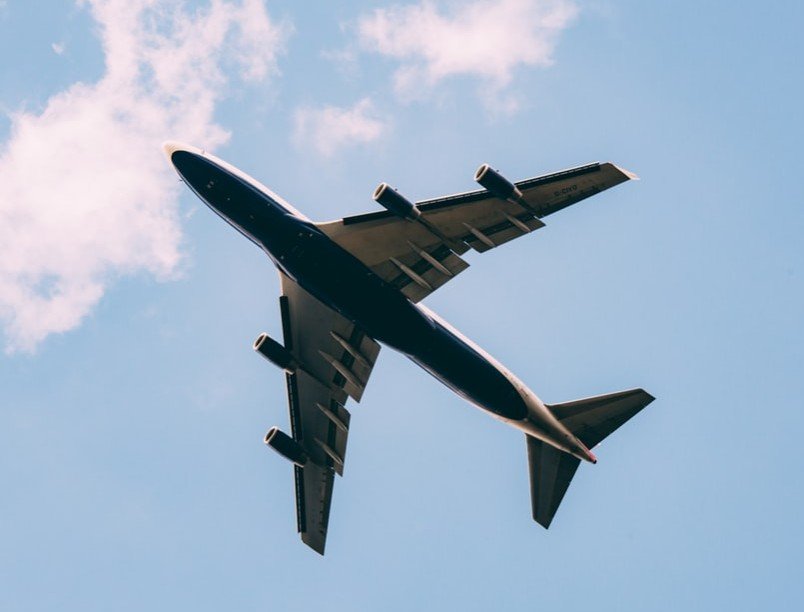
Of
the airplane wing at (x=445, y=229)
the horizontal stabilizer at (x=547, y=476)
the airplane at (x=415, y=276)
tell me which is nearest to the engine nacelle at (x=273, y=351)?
the airplane at (x=415, y=276)

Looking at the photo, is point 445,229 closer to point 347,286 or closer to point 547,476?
point 347,286

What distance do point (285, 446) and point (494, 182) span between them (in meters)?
23.9

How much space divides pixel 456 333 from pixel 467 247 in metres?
5.08

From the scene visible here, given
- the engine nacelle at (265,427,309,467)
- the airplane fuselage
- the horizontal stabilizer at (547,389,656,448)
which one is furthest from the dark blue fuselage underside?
the engine nacelle at (265,427,309,467)

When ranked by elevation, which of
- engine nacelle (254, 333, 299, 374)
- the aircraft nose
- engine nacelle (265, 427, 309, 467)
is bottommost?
engine nacelle (265, 427, 309, 467)

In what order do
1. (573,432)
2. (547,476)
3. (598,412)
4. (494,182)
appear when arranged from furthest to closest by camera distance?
(547,476), (573,432), (598,412), (494,182)

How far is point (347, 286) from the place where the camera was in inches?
2172

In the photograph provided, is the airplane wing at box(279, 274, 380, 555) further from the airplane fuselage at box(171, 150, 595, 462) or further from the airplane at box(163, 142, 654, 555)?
the airplane fuselage at box(171, 150, 595, 462)

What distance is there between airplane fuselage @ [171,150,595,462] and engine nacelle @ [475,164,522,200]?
8.50 meters

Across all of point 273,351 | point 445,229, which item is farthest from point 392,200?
point 273,351

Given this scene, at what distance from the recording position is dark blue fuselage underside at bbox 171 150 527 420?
54.7 m

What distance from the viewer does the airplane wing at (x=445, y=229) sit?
52594mm

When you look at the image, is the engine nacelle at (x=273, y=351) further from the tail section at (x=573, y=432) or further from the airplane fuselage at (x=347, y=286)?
the tail section at (x=573, y=432)

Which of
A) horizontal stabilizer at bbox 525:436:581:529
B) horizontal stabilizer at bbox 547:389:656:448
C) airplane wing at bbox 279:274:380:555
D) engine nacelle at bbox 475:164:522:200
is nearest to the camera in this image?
engine nacelle at bbox 475:164:522:200
